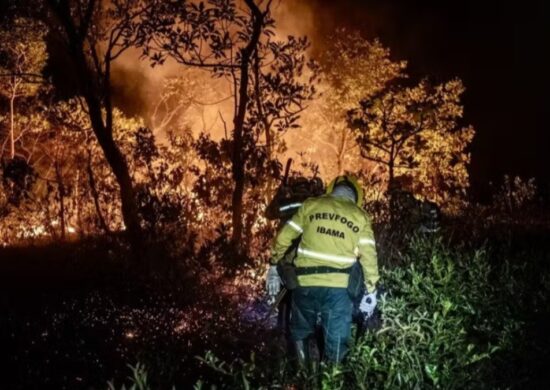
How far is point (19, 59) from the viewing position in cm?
1612

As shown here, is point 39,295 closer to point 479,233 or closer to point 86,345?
point 86,345

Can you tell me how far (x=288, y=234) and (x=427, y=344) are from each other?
1.67 meters

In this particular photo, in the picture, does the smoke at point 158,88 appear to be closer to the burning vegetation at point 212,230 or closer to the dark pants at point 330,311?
the burning vegetation at point 212,230

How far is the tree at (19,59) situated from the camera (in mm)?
15446

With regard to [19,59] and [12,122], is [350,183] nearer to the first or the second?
[19,59]

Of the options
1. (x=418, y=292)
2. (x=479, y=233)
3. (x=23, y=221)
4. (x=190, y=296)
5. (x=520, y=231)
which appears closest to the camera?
(x=418, y=292)

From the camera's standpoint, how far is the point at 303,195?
6.27m

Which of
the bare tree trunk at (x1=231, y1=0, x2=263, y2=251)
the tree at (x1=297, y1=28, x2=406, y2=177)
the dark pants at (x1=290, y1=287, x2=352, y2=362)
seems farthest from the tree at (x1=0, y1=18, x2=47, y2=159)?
the dark pants at (x1=290, y1=287, x2=352, y2=362)

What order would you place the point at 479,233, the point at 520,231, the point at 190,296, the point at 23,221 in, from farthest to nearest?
the point at 23,221, the point at 520,231, the point at 479,233, the point at 190,296

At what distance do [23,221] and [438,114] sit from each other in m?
11.1

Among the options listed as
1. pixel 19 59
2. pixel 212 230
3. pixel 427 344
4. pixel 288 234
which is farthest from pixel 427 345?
pixel 19 59

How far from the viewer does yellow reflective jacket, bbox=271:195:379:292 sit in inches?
208

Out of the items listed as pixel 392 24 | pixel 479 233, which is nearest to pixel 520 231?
pixel 479 233

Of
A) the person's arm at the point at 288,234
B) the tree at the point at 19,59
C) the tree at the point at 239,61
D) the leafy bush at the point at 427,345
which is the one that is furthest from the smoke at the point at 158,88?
the person's arm at the point at 288,234
